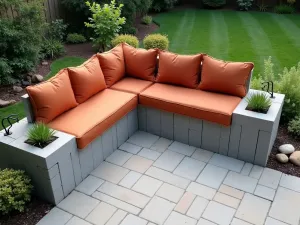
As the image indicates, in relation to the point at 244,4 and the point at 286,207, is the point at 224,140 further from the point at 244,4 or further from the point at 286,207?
the point at 244,4

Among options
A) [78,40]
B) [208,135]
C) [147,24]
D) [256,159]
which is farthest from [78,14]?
[256,159]

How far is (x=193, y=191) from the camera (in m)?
3.48

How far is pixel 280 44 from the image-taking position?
8.15m

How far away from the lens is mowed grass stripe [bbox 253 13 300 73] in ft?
23.0

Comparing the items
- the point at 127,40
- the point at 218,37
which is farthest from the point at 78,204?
the point at 218,37

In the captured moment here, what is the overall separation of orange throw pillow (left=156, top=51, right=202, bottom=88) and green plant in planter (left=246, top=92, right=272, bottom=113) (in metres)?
0.85

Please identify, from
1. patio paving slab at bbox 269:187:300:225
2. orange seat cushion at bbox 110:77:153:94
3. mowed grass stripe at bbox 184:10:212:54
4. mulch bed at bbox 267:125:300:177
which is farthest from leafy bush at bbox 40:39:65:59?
patio paving slab at bbox 269:187:300:225

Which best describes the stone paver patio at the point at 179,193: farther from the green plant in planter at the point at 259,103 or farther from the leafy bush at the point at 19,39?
the leafy bush at the point at 19,39

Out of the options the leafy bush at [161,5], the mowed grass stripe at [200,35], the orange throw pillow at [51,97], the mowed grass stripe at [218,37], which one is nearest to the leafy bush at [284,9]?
the mowed grass stripe at [218,37]

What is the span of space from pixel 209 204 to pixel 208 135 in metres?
1.02

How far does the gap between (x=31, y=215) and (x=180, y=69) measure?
8.41 feet

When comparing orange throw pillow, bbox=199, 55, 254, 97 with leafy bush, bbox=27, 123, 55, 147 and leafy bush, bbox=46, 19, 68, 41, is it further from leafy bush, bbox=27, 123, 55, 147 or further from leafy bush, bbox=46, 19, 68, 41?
leafy bush, bbox=46, 19, 68, 41

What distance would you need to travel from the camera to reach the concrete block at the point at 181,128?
4.18m

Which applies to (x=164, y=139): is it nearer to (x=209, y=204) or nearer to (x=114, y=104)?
(x=114, y=104)
